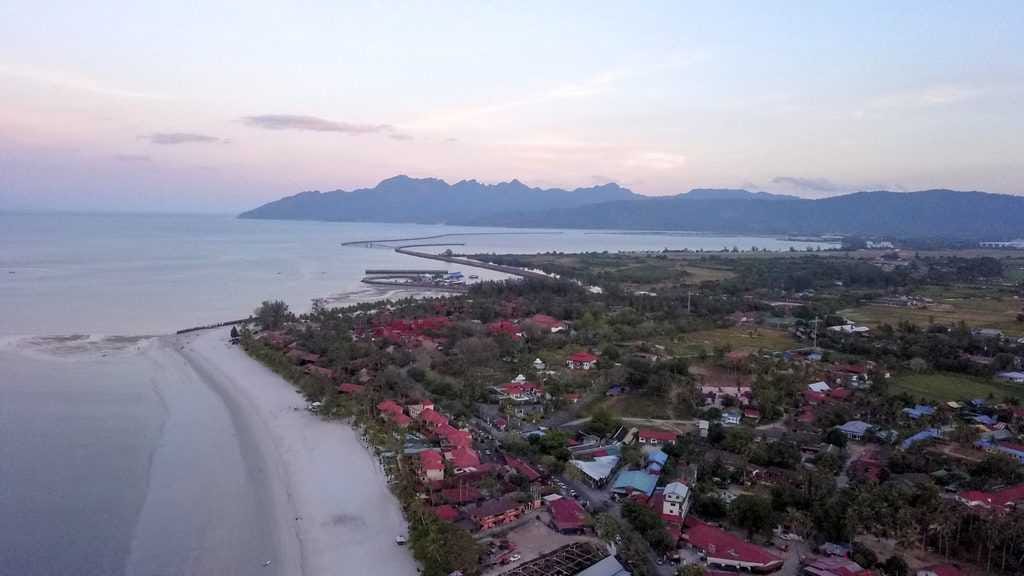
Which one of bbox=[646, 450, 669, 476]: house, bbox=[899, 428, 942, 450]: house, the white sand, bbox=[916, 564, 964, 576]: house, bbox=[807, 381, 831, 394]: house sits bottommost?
the white sand

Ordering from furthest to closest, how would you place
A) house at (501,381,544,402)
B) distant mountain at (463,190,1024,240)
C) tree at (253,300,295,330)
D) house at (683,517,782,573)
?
distant mountain at (463,190,1024,240) → tree at (253,300,295,330) → house at (501,381,544,402) → house at (683,517,782,573)

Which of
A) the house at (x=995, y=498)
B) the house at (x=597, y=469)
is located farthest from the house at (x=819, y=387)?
the house at (x=597, y=469)

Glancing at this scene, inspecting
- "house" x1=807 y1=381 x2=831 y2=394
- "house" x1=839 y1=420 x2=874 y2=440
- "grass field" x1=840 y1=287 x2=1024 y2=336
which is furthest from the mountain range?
"house" x1=839 y1=420 x2=874 y2=440

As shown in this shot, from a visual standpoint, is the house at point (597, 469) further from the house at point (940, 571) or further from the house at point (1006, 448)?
the house at point (1006, 448)

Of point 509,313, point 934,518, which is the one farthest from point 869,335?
point 934,518

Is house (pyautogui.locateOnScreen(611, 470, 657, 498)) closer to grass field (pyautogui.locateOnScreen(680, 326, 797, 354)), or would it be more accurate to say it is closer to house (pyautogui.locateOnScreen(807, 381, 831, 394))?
house (pyautogui.locateOnScreen(807, 381, 831, 394))

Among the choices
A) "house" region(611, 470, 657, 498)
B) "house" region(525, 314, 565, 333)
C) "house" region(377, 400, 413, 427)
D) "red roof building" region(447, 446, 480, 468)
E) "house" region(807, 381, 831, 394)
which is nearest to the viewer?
"house" region(611, 470, 657, 498)
